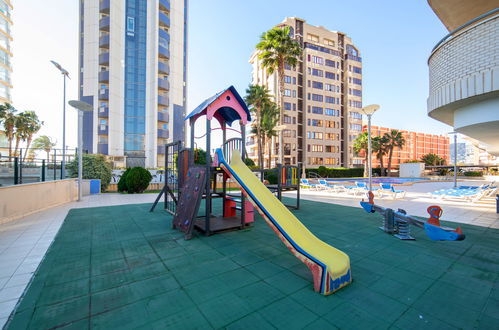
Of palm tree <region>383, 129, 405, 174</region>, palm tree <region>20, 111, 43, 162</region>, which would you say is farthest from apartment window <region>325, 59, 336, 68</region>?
palm tree <region>20, 111, 43, 162</region>

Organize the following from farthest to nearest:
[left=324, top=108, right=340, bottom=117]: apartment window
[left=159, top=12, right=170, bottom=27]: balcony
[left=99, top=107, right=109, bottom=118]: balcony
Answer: [left=324, top=108, right=340, bottom=117]: apartment window, [left=159, top=12, right=170, bottom=27]: balcony, [left=99, top=107, right=109, bottom=118]: balcony

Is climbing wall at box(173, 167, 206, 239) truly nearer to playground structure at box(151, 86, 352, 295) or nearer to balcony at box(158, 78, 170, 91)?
Result: playground structure at box(151, 86, 352, 295)

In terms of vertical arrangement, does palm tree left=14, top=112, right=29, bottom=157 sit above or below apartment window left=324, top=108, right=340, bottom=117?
below

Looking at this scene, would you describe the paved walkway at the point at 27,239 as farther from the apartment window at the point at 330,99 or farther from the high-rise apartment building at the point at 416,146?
the high-rise apartment building at the point at 416,146

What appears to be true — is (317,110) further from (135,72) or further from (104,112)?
(104,112)

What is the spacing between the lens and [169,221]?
7.18 metres

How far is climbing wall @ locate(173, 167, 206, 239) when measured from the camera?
214 inches

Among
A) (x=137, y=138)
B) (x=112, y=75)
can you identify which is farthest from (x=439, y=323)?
(x=112, y=75)

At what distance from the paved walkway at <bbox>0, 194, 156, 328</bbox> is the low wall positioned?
1.13 feet

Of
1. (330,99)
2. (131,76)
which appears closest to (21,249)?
(131,76)

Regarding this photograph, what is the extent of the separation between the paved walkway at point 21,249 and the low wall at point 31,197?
13.5 inches

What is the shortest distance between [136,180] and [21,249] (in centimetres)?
1009

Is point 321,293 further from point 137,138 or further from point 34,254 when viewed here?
point 137,138

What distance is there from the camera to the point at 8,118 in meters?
35.1
